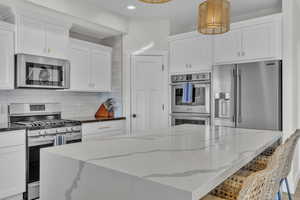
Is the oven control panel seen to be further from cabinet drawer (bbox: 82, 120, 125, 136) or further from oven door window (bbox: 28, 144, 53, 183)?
oven door window (bbox: 28, 144, 53, 183)

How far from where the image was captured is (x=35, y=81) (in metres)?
3.08

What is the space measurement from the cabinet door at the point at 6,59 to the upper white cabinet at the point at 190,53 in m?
2.46

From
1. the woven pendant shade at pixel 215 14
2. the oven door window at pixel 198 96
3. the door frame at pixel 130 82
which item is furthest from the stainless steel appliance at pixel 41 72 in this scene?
the woven pendant shade at pixel 215 14

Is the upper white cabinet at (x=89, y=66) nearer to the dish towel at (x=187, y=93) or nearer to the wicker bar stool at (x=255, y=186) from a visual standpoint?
the dish towel at (x=187, y=93)

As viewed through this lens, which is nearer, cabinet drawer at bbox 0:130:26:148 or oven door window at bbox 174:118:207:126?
cabinet drawer at bbox 0:130:26:148

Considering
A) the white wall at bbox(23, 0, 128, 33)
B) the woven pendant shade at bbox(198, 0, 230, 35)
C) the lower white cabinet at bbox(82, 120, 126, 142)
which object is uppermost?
the white wall at bbox(23, 0, 128, 33)

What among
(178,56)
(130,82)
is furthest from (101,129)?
(178,56)

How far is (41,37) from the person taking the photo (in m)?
3.11

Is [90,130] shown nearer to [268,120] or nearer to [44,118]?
[44,118]

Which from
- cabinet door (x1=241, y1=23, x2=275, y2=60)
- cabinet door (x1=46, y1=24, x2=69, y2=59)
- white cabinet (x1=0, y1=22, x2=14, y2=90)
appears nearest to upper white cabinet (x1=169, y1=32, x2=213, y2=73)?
cabinet door (x1=241, y1=23, x2=275, y2=60)

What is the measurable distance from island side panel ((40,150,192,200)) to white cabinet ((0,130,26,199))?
1.39 meters

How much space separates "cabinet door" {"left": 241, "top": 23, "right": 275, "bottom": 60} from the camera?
307cm

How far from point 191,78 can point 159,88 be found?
649 millimetres

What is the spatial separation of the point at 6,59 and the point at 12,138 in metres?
0.98
